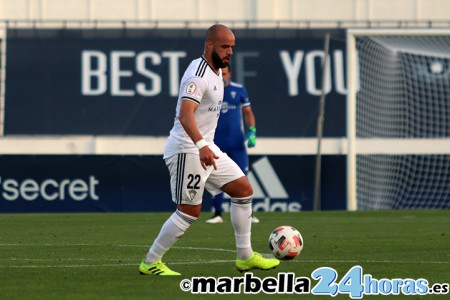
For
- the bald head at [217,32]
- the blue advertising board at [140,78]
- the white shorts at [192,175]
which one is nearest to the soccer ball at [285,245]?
the white shorts at [192,175]

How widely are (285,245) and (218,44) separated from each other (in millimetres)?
1747

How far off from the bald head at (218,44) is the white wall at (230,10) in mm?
16943

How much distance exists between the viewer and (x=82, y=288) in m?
7.86

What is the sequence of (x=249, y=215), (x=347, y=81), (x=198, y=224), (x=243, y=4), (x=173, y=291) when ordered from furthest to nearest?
(x=243, y=4) → (x=347, y=81) → (x=198, y=224) → (x=249, y=215) → (x=173, y=291)

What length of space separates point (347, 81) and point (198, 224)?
613 centimetres

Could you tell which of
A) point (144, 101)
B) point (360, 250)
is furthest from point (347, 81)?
point (360, 250)

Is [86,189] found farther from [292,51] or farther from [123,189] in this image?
[292,51]

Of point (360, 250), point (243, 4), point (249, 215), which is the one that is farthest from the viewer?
point (243, 4)

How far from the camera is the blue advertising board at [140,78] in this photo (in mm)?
21812

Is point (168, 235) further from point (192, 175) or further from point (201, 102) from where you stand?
point (201, 102)

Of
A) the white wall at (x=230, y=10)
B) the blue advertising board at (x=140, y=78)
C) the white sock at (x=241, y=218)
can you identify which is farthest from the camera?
the white wall at (x=230, y=10)

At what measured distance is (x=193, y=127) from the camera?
28.2 ft

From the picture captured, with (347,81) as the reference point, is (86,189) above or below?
below

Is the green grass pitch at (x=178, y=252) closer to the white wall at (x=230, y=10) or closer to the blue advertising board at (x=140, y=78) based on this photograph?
the blue advertising board at (x=140, y=78)
